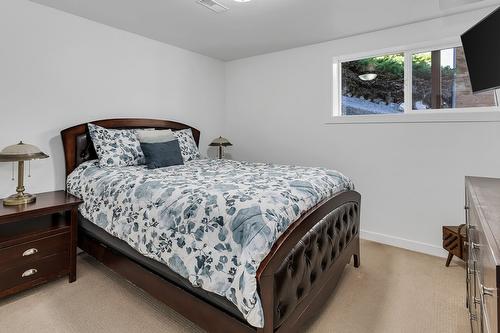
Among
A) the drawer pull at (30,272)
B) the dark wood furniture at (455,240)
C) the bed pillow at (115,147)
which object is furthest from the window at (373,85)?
the drawer pull at (30,272)

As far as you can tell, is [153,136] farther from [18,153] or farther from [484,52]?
[484,52]

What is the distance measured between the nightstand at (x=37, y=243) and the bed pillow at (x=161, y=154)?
713mm

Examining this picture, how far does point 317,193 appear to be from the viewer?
1.81 metres

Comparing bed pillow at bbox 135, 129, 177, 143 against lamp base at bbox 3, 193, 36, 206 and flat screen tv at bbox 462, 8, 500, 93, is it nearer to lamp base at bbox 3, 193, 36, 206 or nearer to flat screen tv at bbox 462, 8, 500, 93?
lamp base at bbox 3, 193, 36, 206

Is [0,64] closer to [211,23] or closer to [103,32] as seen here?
[103,32]

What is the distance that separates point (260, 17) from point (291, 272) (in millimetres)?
2352

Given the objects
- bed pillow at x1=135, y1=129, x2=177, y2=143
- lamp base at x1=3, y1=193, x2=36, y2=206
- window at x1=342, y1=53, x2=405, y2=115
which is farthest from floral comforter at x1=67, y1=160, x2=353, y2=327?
window at x1=342, y1=53, x2=405, y2=115

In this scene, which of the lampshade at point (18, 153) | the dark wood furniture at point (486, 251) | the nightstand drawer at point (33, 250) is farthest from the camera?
the lampshade at point (18, 153)

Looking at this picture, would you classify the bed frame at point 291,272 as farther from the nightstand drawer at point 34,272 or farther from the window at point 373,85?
the window at point 373,85

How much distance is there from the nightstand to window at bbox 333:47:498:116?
2.99 metres

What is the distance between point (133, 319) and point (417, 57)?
345 centimetres

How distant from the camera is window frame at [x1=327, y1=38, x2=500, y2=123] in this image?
2.51m

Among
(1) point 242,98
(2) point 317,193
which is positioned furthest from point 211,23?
(2) point 317,193

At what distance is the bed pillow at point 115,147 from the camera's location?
259cm
